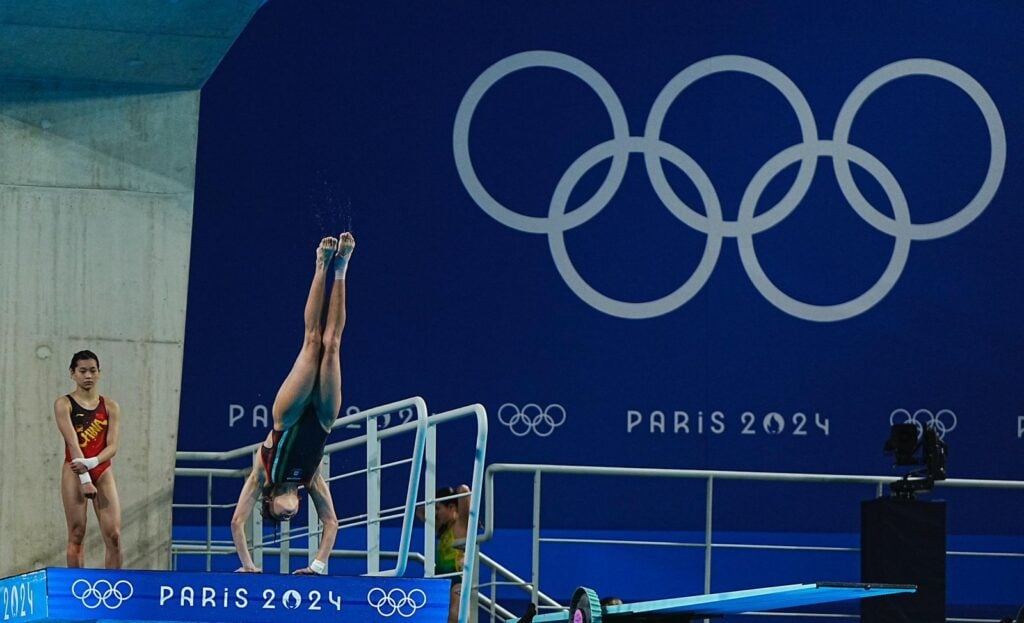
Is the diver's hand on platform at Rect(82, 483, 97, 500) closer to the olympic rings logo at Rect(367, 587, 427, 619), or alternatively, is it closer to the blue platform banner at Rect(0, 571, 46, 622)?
the blue platform banner at Rect(0, 571, 46, 622)

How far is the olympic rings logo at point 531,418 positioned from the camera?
10.6 m

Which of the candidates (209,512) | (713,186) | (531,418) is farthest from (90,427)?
(713,186)

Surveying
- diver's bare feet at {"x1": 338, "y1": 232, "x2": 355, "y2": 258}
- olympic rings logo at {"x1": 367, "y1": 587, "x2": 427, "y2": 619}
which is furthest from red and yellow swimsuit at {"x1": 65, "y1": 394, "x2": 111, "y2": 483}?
olympic rings logo at {"x1": 367, "y1": 587, "x2": 427, "y2": 619}

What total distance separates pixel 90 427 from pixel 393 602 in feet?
5.39

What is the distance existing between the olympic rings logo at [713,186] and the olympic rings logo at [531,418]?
0.74m

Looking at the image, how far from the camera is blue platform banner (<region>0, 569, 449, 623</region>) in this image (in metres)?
6.80

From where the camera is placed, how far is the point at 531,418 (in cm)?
1062

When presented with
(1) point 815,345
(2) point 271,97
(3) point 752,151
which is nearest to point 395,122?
(2) point 271,97

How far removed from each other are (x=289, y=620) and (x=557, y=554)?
3.79 meters

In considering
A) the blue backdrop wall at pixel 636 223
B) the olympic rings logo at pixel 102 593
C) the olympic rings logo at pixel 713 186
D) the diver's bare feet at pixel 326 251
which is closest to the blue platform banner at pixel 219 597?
the olympic rings logo at pixel 102 593

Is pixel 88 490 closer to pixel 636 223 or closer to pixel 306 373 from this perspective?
pixel 306 373

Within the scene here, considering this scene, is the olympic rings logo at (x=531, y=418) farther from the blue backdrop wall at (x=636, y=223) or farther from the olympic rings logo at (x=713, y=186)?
the olympic rings logo at (x=713, y=186)

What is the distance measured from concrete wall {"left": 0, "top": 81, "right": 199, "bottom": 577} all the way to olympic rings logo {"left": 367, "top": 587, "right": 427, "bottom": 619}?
1480 mm

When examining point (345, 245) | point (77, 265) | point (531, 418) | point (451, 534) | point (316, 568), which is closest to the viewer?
point (316, 568)
